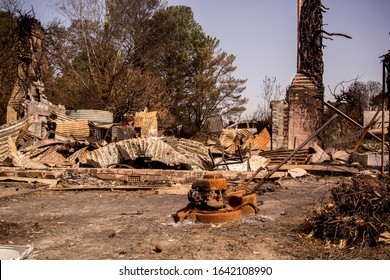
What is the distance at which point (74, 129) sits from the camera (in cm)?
1348

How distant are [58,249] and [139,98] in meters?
17.8

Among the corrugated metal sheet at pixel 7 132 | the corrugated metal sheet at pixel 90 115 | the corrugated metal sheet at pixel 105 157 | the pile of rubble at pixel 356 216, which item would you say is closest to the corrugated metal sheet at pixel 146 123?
the corrugated metal sheet at pixel 90 115

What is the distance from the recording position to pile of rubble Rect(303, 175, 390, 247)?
352 cm

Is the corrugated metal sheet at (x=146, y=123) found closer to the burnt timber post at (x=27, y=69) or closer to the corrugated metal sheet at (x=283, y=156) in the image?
the burnt timber post at (x=27, y=69)

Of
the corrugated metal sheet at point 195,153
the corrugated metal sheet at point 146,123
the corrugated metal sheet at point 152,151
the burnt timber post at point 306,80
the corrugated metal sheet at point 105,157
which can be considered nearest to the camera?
the corrugated metal sheet at point 152,151

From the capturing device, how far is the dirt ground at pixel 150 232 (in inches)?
134

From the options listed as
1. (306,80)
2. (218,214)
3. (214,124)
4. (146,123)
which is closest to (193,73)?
(214,124)

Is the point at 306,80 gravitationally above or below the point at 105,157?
above

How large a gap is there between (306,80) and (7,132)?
961 cm

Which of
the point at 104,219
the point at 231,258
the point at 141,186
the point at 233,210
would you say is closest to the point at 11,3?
the point at 141,186

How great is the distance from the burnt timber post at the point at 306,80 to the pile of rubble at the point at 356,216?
7837 mm

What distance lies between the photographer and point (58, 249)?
3605mm

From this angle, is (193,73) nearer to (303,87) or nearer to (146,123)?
(146,123)
